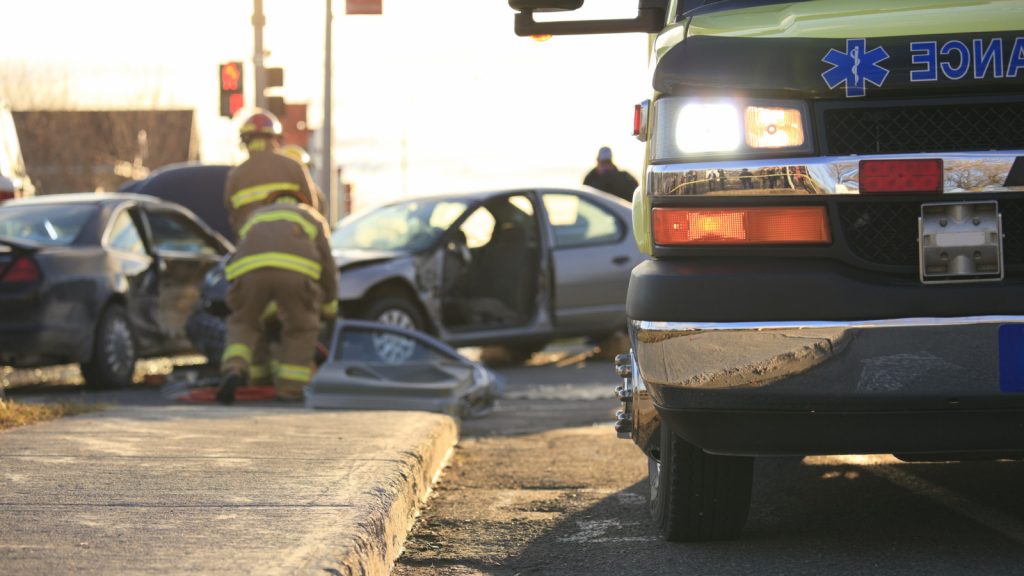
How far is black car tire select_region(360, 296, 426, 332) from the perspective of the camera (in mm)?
11906

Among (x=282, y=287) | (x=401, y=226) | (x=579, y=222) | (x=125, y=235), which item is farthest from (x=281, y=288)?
(x=579, y=222)

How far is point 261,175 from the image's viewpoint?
10.8 meters

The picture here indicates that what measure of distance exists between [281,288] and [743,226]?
596 cm

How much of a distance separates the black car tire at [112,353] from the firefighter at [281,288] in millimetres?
1629

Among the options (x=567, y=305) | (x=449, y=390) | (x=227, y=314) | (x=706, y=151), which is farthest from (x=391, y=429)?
(x=567, y=305)

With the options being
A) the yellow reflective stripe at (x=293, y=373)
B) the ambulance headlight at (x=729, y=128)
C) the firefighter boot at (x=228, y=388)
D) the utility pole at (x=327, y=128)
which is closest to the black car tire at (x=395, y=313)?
the yellow reflective stripe at (x=293, y=373)

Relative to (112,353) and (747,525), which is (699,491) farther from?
(112,353)

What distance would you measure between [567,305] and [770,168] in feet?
28.9

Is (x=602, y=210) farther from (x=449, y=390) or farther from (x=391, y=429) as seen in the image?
(x=391, y=429)

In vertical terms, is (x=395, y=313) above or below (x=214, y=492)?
below

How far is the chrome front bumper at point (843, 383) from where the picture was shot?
4.02 meters

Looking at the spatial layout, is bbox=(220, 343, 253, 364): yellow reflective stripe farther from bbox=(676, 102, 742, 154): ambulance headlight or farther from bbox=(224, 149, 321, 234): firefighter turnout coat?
bbox=(676, 102, 742, 154): ambulance headlight

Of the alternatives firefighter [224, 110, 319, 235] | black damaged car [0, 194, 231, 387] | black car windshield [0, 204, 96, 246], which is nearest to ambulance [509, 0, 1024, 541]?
firefighter [224, 110, 319, 235]

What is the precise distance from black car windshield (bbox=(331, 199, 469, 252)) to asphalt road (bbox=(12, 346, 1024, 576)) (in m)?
4.81
